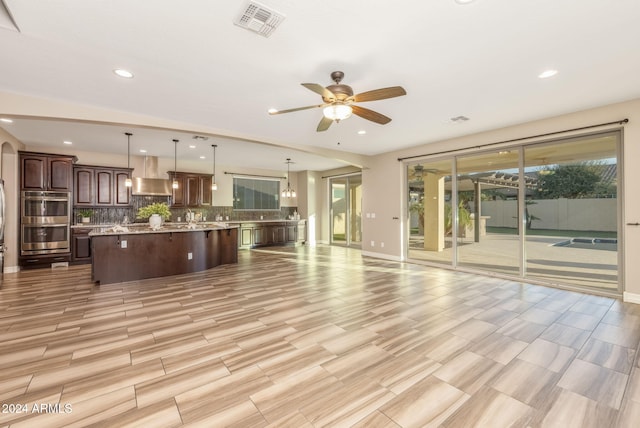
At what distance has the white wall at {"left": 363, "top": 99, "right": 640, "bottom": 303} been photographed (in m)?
3.90

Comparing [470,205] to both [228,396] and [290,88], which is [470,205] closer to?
[290,88]

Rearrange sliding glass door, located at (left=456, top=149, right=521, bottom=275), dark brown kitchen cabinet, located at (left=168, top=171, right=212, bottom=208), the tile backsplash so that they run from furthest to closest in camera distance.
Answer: dark brown kitchen cabinet, located at (left=168, top=171, right=212, bottom=208), the tile backsplash, sliding glass door, located at (left=456, top=149, right=521, bottom=275)

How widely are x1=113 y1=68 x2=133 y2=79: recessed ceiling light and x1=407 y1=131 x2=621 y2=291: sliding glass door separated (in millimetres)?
5709

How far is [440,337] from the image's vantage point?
2.85 meters

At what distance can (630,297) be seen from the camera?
12.8 ft

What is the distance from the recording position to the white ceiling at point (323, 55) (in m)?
2.17

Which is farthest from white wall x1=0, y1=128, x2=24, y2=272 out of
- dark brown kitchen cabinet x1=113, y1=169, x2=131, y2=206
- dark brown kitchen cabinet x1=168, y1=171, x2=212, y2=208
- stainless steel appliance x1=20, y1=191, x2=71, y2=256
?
dark brown kitchen cabinet x1=168, y1=171, x2=212, y2=208

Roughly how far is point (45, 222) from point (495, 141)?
9.35 metres

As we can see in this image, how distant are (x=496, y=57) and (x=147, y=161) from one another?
8303mm

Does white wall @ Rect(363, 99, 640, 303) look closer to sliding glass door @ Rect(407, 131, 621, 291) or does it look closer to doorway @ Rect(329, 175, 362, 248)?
sliding glass door @ Rect(407, 131, 621, 291)

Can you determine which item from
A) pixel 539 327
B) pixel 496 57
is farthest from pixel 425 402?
pixel 496 57

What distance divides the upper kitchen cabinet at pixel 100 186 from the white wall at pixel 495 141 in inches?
252

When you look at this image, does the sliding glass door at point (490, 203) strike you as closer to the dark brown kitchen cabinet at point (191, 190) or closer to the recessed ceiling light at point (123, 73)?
the recessed ceiling light at point (123, 73)

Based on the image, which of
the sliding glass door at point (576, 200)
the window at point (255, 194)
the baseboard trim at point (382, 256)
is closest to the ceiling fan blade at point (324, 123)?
the sliding glass door at point (576, 200)
